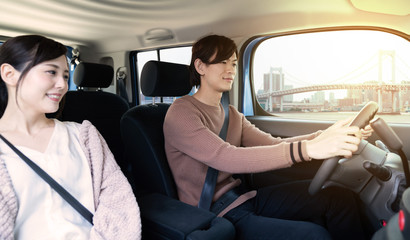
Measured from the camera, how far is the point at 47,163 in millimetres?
1093

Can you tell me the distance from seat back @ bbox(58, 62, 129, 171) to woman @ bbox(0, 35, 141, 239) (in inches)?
34.3

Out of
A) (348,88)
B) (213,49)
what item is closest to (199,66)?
(213,49)

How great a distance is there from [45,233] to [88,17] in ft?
5.74

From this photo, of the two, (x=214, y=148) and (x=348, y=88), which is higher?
(x=348, y=88)

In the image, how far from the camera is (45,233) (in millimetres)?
1019

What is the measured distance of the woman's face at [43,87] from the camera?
3.57 ft

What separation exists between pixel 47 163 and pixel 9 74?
328 millimetres

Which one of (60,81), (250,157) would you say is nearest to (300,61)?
(250,157)

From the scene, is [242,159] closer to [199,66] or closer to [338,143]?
[338,143]

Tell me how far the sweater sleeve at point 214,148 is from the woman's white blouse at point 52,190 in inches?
17.6

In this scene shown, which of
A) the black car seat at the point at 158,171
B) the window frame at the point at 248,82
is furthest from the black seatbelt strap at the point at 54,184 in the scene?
the window frame at the point at 248,82

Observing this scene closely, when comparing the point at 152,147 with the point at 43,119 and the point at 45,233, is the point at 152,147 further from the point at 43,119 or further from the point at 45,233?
the point at 45,233

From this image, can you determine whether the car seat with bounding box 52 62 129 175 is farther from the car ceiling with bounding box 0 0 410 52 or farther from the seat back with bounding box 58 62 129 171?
the car ceiling with bounding box 0 0 410 52

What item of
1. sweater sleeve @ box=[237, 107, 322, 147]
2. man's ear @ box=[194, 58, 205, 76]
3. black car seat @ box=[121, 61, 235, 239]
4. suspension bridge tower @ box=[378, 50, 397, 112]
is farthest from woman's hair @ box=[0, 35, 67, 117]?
suspension bridge tower @ box=[378, 50, 397, 112]
